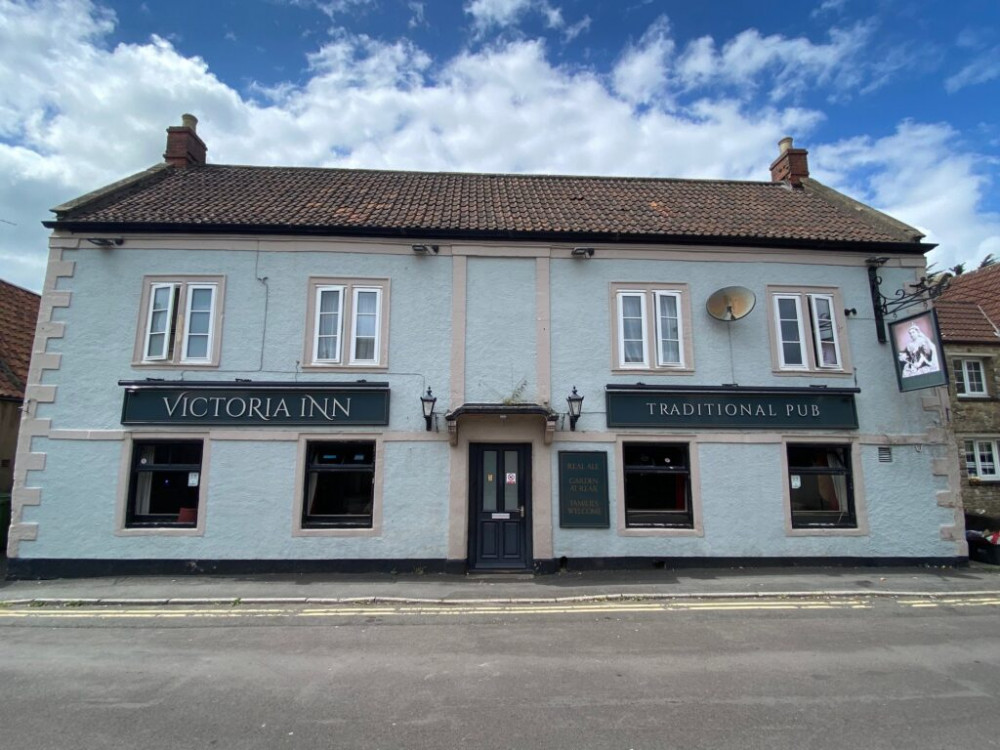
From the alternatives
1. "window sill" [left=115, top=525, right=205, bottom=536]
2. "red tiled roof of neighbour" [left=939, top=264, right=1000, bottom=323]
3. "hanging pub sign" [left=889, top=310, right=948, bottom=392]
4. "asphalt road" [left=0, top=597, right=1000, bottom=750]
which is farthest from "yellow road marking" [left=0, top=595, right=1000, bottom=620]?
"red tiled roof of neighbour" [left=939, top=264, right=1000, bottom=323]

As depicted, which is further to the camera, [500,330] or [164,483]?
[500,330]

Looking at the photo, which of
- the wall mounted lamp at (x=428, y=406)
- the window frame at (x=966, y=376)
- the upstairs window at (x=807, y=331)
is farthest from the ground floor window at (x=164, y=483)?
the window frame at (x=966, y=376)

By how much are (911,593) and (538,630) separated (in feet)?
21.0

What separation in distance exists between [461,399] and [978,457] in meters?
17.6

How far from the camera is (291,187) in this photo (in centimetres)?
1324

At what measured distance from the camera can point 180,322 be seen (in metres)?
10.7

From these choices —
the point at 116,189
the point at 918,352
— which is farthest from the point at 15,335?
the point at 918,352

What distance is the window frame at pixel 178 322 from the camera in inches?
416

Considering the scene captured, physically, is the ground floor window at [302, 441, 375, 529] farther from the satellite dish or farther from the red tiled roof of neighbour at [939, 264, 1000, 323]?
the red tiled roof of neighbour at [939, 264, 1000, 323]

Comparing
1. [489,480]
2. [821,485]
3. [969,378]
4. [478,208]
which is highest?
[478,208]

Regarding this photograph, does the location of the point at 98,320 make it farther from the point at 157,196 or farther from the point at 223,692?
the point at 223,692

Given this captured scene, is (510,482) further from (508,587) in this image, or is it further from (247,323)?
(247,323)

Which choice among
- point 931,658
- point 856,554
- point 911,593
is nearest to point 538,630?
point 931,658

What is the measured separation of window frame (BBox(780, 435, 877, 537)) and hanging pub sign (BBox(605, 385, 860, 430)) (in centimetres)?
28
